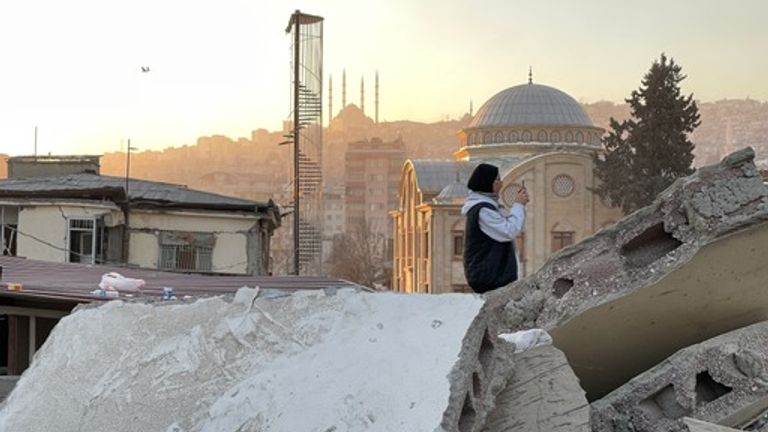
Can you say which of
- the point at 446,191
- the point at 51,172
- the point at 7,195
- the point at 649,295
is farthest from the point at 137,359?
the point at 446,191

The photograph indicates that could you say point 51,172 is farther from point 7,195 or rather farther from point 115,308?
point 115,308

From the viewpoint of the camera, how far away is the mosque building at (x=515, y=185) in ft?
148

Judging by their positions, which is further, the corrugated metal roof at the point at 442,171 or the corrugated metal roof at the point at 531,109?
the corrugated metal roof at the point at 531,109

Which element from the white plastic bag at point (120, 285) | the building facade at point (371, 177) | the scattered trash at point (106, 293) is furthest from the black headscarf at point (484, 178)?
the building facade at point (371, 177)

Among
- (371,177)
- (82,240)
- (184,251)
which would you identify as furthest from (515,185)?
(371,177)

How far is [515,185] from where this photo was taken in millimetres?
43188

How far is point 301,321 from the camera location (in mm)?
3357

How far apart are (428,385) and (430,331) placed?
301 millimetres

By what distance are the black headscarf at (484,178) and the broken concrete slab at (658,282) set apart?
0.81m

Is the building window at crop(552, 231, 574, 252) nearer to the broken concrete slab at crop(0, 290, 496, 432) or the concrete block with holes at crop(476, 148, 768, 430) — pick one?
the concrete block with holes at crop(476, 148, 768, 430)

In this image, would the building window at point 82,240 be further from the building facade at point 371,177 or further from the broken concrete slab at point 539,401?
the building facade at point 371,177

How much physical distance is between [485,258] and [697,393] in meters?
1.88

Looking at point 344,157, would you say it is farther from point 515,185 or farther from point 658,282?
point 658,282

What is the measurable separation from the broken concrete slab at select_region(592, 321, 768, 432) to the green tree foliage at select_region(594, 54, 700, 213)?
36913 millimetres
